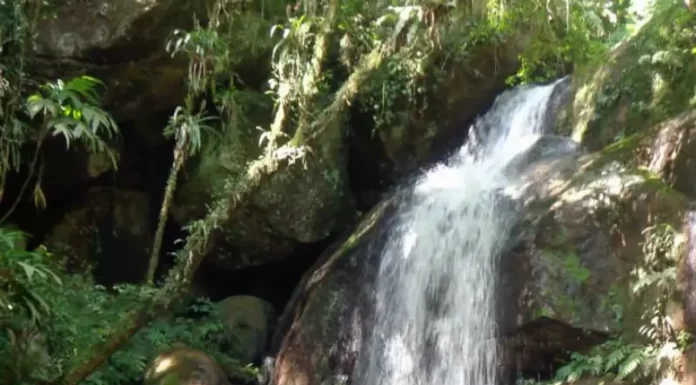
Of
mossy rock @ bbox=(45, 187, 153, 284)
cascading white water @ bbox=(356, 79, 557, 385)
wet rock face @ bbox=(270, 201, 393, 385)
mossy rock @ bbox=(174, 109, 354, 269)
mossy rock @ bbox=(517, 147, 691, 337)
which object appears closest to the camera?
mossy rock @ bbox=(517, 147, 691, 337)

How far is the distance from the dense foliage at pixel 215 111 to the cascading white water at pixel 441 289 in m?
1.29

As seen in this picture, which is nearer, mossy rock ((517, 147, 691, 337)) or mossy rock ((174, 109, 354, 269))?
mossy rock ((517, 147, 691, 337))

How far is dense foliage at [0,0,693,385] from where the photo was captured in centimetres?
548

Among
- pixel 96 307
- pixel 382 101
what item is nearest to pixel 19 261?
pixel 96 307

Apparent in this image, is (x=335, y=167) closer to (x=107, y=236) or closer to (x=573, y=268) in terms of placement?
(x=107, y=236)

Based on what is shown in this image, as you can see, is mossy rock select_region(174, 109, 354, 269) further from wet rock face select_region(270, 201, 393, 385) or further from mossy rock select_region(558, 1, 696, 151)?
mossy rock select_region(558, 1, 696, 151)

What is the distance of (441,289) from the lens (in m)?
8.77

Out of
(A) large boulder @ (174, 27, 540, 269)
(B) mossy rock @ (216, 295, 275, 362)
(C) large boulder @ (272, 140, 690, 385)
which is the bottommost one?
(B) mossy rock @ (216, 295, 275, 362)

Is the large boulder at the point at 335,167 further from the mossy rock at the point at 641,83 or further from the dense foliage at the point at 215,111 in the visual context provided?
the mossy rock at the point at 641,83

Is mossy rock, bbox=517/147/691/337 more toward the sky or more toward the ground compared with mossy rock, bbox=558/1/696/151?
more toward the ground

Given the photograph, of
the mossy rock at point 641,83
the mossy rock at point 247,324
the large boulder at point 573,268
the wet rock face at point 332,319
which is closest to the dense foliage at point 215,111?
the mossy rock at point 247,324

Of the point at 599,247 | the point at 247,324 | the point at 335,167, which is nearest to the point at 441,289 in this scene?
the point at 599,247

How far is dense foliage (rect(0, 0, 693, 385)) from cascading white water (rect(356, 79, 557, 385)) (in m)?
1.29

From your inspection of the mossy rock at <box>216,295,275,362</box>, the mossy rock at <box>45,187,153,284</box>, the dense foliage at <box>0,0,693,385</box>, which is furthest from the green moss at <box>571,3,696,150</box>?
the mossy rock at <box>45,187,153,284</box>
